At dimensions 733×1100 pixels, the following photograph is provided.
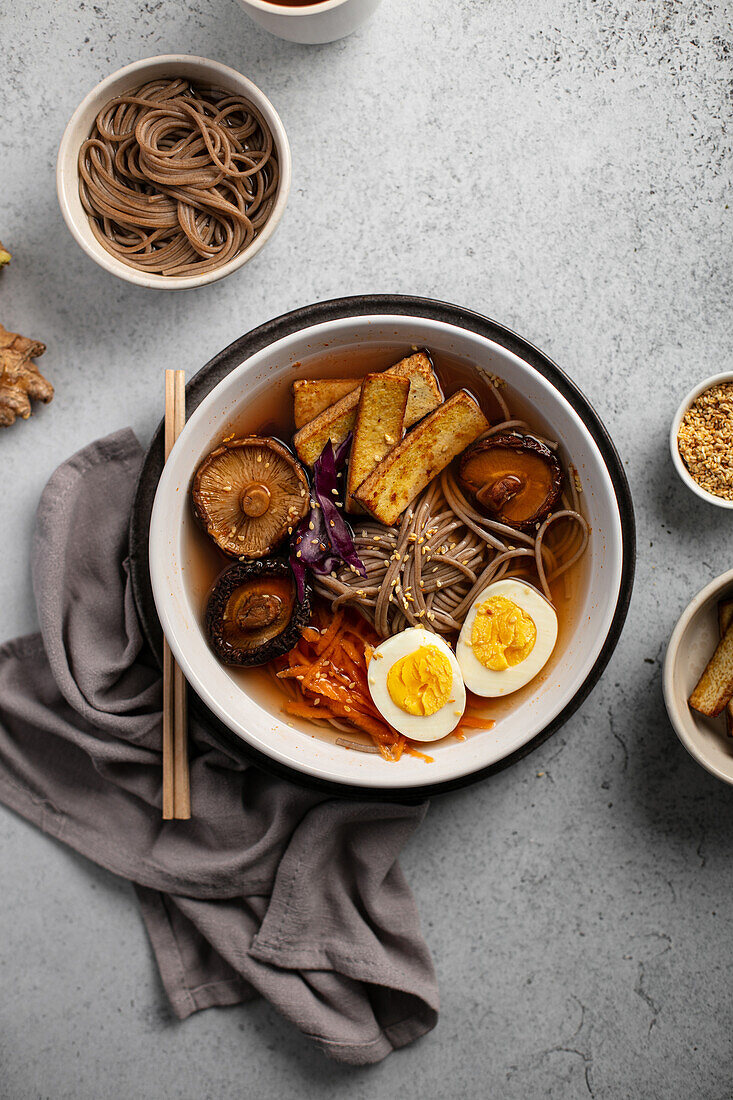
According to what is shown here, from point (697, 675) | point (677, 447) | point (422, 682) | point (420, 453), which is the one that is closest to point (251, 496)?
point (420, 453)

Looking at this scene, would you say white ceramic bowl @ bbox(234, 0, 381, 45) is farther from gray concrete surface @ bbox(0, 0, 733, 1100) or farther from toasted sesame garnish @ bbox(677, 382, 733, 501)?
toasted sesame garnish @ bbox(677, 382, 733, 501)

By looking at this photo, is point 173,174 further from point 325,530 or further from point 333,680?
point 333,680

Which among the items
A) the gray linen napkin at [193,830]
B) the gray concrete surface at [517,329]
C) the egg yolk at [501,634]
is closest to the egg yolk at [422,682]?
the egg yolk at [501,634]

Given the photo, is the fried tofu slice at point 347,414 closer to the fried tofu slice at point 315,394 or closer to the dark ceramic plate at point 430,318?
the fried tofu slice at point 315,394

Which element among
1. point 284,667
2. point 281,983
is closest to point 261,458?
point 284,667

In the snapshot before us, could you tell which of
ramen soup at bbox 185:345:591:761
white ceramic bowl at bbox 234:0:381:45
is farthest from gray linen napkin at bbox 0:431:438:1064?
white ceramic bowl at bbox 234:0:381:45

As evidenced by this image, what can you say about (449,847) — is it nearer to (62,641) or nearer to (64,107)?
(62,641)
